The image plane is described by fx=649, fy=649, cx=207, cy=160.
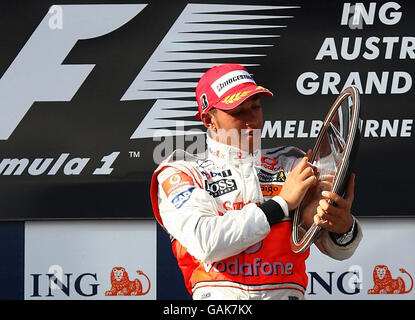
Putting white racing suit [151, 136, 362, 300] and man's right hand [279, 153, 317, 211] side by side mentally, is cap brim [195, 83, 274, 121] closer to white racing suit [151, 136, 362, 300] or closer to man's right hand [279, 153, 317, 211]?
white racing suit [151, 136, 362, 300]

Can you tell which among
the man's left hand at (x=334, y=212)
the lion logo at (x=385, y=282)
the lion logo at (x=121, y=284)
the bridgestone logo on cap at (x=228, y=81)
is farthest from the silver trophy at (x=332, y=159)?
the lion logo at (x=121, y=284)

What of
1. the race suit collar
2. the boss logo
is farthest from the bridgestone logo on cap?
the boss logo

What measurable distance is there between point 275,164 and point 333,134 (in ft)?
0.70

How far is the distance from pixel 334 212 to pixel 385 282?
1450mm

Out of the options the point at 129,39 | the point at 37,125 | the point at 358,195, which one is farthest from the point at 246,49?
the point at 37,125

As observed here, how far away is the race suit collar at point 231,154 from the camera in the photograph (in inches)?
81.2

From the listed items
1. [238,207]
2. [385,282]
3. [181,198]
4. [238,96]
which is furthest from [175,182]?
[385,282]

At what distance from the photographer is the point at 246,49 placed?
10.2ft

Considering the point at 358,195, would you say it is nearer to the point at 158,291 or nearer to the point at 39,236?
the point at 158,291

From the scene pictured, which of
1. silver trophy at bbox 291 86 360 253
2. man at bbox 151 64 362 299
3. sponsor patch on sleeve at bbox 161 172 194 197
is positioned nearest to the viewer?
silver trophy at bbox 291 86 360 253

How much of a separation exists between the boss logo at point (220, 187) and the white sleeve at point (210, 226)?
0.06 metres

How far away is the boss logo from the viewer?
2006 mm

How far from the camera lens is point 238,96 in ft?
6.56

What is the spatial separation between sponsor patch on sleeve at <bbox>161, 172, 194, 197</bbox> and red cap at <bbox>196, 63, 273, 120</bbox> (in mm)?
239
